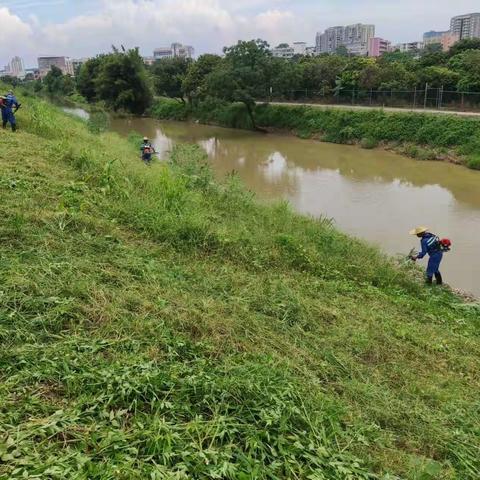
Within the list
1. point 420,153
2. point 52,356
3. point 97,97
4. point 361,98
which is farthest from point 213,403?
point 97,97

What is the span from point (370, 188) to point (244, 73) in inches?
648

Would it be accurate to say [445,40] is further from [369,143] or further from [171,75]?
[369,143]

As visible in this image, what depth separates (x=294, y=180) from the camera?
1983cm

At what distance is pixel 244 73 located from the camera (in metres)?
31.3

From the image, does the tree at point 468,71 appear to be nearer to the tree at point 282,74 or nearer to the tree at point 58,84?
the tree at point 282,74

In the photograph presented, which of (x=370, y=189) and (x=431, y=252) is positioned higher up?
(x=431, y=252)

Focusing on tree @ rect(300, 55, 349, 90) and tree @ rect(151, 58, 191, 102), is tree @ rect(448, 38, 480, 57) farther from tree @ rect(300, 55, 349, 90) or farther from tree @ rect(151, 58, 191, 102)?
tree @ rect(151, 58, 191, 102)

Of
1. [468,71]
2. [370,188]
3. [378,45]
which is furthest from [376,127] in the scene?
[378,45]

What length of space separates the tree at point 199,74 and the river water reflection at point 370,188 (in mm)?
10733

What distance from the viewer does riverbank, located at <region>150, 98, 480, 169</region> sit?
23.0 meters

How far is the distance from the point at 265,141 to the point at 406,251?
21109mm

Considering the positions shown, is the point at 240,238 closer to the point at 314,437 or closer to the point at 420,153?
the point at 314,437

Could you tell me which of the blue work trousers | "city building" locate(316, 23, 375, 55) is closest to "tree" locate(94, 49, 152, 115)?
the blue work trousers

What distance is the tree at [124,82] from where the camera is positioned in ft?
142
